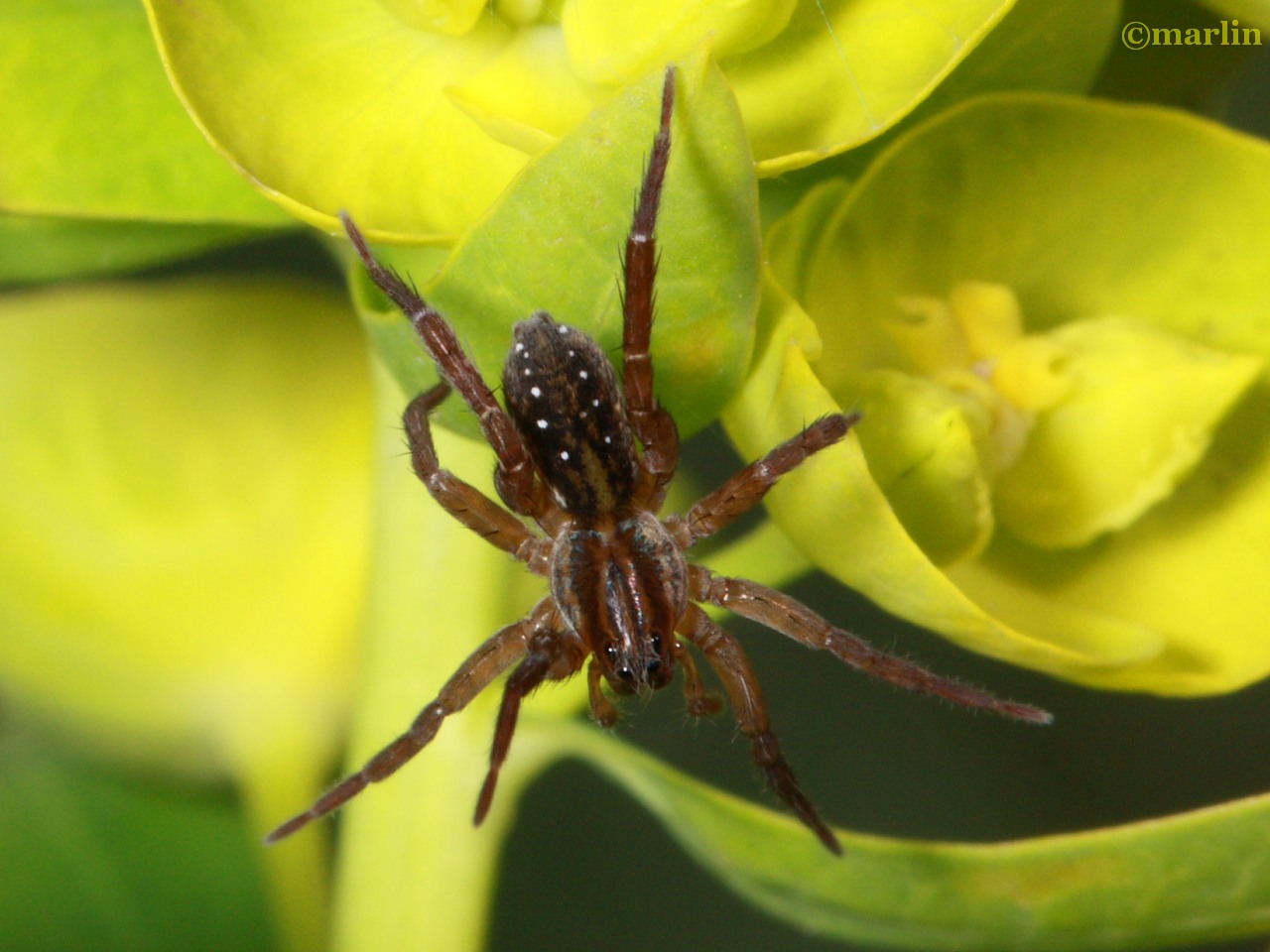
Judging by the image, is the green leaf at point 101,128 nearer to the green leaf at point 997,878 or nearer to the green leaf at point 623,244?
the green leaf at point 623,244

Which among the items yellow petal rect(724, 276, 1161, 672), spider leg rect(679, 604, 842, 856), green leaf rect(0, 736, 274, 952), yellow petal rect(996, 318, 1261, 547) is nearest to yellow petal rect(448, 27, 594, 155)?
yellow petal rect(724, 276, 1161, 672)

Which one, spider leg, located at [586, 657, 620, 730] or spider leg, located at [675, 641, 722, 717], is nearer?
spider leg, located at [586, 657, 620, 730]

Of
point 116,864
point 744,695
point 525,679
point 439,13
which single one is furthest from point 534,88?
point 116,864

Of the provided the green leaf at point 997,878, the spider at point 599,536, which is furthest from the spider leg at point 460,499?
the green leaf at point 997,878

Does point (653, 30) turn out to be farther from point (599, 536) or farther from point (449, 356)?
point (599, 536)

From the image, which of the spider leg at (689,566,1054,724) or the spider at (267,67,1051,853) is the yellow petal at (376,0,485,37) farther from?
the spider leg at (689,566,1054,724)

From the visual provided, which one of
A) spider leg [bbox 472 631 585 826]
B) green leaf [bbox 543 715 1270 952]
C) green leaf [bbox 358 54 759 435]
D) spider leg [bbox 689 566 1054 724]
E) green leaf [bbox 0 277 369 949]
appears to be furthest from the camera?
green leaf [bbox 0 277 369 949]
